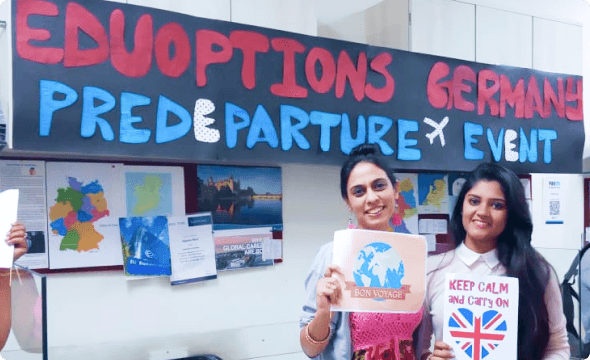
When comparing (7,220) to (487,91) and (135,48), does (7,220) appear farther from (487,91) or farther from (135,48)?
(487,91)

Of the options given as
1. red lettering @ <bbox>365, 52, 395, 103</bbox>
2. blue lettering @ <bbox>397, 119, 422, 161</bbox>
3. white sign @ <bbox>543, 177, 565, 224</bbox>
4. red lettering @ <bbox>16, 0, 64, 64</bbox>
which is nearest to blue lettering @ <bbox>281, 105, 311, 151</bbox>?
red lettering @ <bbox>365, 52, 395, 103</bbox>

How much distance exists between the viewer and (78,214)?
1.76 metres

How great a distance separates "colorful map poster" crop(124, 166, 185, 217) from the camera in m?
1.87

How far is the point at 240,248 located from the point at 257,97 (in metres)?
0.62

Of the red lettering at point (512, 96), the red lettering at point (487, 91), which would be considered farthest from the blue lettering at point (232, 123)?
the red lettering at point (512, 96)

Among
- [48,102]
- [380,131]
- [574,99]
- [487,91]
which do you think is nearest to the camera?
[48,102]

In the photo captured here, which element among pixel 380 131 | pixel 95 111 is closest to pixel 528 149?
pixel 380 131

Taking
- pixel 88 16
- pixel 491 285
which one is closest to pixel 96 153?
pixel 88 16

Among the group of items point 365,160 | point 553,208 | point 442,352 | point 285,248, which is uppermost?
point 365,160

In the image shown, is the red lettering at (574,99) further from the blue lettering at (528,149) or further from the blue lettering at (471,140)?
the blue lettering at (471,140)

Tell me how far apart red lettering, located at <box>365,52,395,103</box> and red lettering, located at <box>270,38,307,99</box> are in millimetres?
328

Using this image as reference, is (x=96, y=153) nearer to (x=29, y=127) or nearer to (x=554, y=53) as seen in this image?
(x=29, y=127)

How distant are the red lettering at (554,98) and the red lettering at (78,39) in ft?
6.99

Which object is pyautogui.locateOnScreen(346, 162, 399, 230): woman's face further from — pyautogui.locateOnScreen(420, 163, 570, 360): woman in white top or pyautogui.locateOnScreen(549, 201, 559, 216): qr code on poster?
pyautogui.locateOnScreen(549, 201, 559, 216): qr code on poster
